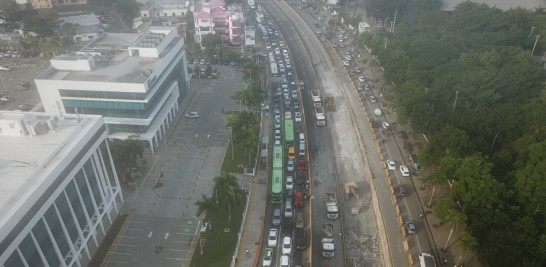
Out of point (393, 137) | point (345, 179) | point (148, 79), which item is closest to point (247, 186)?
point (345, 179)

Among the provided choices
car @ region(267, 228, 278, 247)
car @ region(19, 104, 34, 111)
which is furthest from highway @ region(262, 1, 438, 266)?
car @ region(19, 104, 34, 111)

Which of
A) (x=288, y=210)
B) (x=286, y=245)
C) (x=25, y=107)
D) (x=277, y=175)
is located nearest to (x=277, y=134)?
(x=277, y=175)

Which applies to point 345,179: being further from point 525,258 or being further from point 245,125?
point 525,258

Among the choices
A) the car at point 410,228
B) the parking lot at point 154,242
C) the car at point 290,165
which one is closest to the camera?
the parking lot at point 154,242

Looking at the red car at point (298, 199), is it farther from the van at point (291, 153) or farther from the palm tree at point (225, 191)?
the palm tree at point (225, 191)

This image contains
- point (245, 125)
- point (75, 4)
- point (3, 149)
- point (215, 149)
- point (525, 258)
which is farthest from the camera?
point (75, 4)

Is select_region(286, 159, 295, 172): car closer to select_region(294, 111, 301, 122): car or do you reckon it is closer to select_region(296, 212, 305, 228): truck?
select_region(296, 212, 305, 228): truck

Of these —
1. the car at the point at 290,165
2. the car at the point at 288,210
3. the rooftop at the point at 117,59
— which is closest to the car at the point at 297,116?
the car at the point at 290,165
